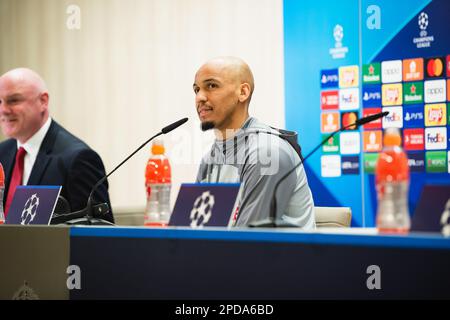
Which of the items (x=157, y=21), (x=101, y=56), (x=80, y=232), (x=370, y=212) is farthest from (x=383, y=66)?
(x=80, y=232)

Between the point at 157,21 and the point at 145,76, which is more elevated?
the point at 157,21

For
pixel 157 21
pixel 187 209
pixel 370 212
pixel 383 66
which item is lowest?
pixel 370 212

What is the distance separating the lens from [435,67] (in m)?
3.97

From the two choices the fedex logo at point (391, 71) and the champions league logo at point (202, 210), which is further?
the fedex logo at point (391, 71)

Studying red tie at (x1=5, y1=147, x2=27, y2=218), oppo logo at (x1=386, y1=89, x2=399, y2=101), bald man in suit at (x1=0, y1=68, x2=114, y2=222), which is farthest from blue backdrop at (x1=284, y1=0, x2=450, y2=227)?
red tie at (x1=5, y1=147, x2=27, y2=218)

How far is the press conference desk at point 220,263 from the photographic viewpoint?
1431mm

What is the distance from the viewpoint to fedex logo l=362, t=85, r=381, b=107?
4.18 metres

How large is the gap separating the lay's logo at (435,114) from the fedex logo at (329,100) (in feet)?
1.94

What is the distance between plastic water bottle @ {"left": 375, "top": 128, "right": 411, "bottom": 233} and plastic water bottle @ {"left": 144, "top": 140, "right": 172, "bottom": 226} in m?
0.79

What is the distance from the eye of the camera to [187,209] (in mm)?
1887

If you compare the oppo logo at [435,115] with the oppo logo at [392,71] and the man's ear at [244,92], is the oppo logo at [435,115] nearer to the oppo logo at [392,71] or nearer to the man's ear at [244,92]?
the oppo logo at [392,71]

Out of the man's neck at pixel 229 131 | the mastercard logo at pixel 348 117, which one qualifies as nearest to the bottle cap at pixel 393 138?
the man's neck at pixel 229 131
